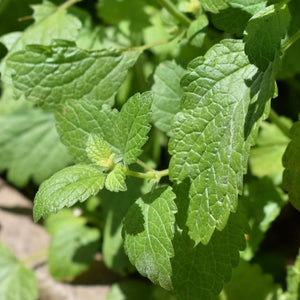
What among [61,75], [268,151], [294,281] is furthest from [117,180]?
[268,151]

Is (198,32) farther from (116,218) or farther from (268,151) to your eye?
(116,218)

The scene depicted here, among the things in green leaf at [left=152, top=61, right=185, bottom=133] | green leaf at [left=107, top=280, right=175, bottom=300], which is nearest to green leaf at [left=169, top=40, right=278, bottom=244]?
green leaf at [left=152, top=61, right=185, bottom=133]

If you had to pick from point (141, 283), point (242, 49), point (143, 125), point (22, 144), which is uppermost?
point (242, 49)

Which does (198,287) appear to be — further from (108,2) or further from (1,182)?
(1,182)

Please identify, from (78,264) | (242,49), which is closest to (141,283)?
(78,264)

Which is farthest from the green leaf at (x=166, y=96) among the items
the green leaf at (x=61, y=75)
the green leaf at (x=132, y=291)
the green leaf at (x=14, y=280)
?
the green leaf at (x=14, y=280)

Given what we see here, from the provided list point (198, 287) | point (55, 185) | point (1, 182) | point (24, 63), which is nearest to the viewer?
point (55, 185)

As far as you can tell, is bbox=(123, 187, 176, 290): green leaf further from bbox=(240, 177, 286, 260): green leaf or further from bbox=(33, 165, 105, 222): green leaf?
bbox=(240, 177, 286, 260): green leaf
